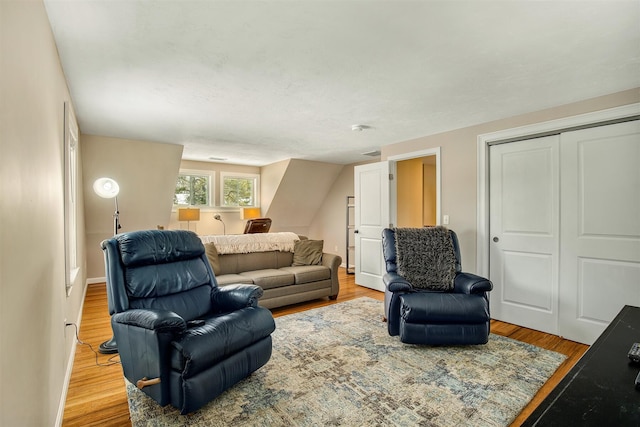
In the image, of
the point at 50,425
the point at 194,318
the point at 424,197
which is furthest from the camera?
the point at 424,197

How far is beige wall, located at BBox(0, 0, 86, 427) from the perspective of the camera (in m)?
1.03

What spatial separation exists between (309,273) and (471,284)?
1994 millimetres

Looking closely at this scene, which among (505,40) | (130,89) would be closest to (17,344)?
(130,89)

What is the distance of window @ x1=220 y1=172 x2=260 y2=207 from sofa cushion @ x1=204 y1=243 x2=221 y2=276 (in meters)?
3.21

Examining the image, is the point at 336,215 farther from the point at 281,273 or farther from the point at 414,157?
the point at 281,273

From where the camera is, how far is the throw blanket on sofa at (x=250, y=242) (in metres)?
3.97

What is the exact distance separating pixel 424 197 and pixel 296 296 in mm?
3583

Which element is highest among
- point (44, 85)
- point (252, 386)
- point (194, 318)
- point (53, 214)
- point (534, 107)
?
point (534, 107)

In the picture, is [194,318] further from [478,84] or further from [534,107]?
[534,107]

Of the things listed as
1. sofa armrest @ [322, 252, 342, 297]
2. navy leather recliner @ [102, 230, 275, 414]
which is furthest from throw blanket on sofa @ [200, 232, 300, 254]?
navy leather recliner @ [102, 230, 275, 414]

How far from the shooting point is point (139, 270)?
226cm

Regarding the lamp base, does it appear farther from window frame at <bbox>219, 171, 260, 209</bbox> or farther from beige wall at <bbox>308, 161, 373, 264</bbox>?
beige wall at <bbox>308, 161, 373, 264</bbox>

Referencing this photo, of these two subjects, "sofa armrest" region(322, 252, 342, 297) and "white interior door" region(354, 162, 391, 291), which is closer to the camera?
"sofa armrest" region(322, 252, 342, 297)

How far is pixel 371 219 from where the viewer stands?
4.98 m
